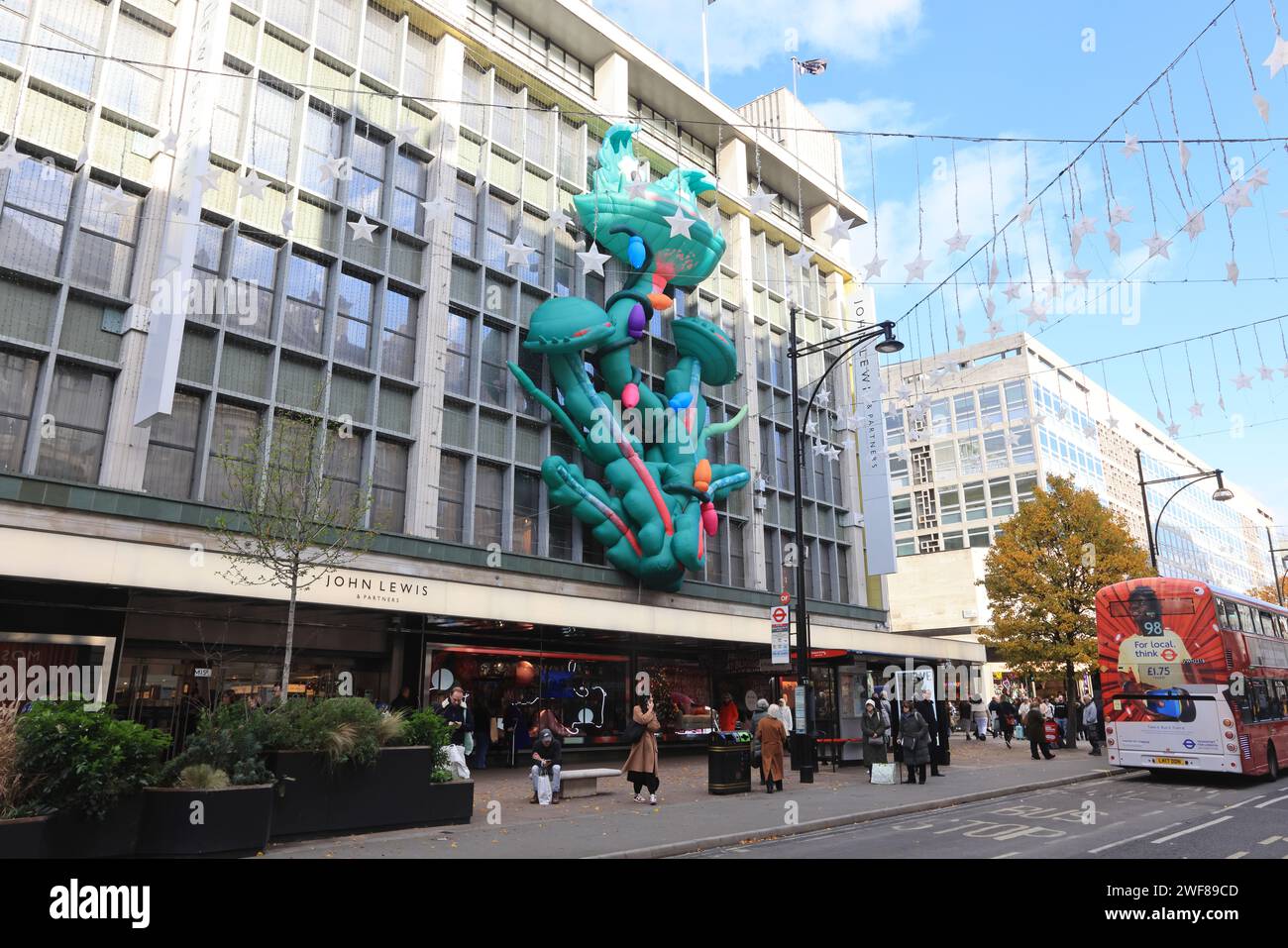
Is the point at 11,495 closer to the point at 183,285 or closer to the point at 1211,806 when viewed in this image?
the point at 183,285

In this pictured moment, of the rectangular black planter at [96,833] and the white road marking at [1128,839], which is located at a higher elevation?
the rectangular black planter at [96,833]

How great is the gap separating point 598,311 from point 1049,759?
60.3ft

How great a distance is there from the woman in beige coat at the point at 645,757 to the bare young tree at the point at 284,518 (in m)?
5.49

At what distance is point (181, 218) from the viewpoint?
18.0 m

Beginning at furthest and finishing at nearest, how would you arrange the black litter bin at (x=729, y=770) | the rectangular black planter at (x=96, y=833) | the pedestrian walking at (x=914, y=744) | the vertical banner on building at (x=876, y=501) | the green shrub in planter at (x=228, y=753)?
the vertical banner on building at (x=876, y=501), the pedestrian walking at (x=914, y=744), the black litter bin at (x=729, y=770), the green shrub in planter at (x=228, y=753), the rectangular black planter at (x=96, y=833)

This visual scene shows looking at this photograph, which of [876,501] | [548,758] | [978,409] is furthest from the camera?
[978,409]

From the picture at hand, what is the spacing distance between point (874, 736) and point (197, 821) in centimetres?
1406

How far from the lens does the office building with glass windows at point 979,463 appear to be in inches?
2281

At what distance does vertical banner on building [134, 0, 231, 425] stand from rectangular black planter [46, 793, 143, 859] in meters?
9.96

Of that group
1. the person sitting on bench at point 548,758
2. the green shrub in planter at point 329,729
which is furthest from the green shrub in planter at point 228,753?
the person sitting on bench at point 548,758

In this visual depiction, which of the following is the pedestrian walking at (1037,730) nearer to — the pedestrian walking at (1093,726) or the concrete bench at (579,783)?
the pedestrian walking at (1093,726)

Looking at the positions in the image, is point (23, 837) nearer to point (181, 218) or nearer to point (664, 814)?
point (664, 814)

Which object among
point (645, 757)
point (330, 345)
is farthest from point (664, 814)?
point (330, 345)

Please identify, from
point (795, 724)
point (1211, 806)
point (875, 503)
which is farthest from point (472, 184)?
point (1211, 806)
